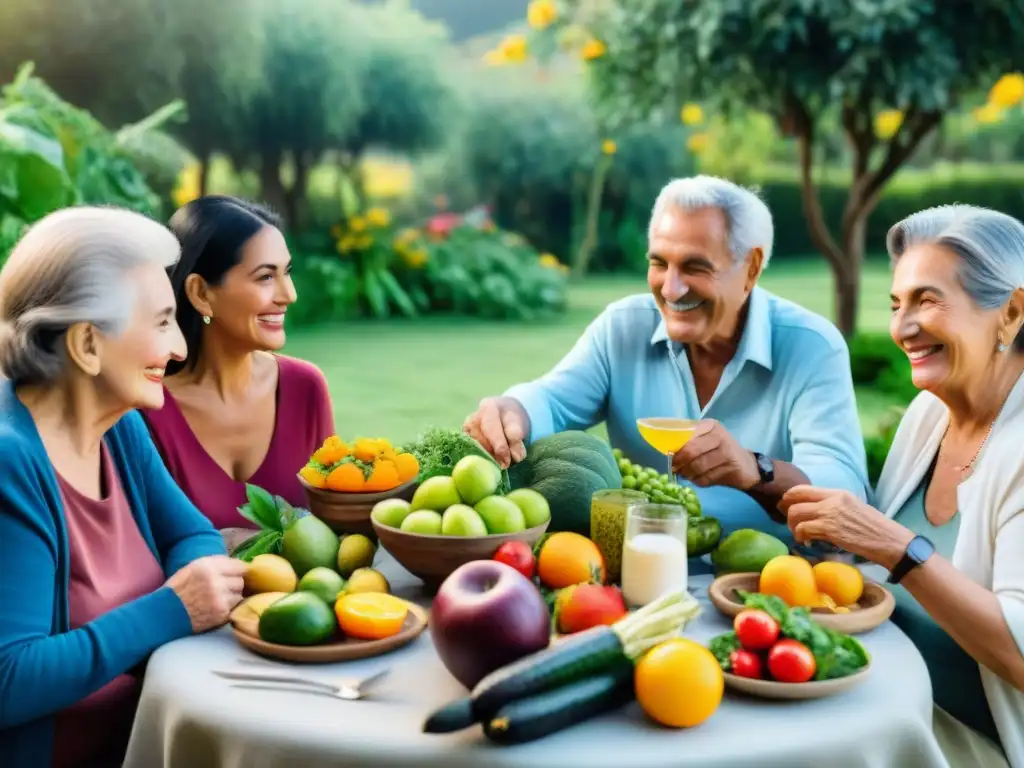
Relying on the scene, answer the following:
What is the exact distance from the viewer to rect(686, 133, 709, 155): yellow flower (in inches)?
683

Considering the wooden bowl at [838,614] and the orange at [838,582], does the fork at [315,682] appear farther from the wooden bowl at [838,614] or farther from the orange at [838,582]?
the orange at [838,582]

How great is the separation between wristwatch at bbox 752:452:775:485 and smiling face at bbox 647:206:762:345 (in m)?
0.63

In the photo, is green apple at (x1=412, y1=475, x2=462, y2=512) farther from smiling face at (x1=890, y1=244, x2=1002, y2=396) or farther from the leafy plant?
smiling face at (x1=890, y1=244, x2=1002, y2=396)

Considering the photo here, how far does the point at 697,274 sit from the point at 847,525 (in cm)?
129

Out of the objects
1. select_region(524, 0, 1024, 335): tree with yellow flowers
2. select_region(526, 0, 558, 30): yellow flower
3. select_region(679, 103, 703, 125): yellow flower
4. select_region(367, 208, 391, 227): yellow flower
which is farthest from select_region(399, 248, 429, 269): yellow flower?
select_region(526, 0, 558, 30): yellow flower

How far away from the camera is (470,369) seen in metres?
11.2

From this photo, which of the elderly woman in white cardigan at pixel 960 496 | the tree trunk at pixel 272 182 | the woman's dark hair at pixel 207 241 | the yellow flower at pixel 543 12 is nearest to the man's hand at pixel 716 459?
the elderly woman in white cardigan at pixel 960 496

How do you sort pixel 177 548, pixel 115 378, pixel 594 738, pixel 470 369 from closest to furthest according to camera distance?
pixel 594 738, pixel 115 378, pixel 177 548, pixel 470 369

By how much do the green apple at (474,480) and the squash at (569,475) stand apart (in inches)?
13.7

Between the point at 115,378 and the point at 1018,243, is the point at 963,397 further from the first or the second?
the point at 115,378

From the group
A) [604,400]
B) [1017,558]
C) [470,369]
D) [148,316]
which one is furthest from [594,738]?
[470,369]

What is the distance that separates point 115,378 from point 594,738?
125 cm

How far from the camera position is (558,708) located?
5.55 ft

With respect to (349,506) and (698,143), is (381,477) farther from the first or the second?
(698,143)
